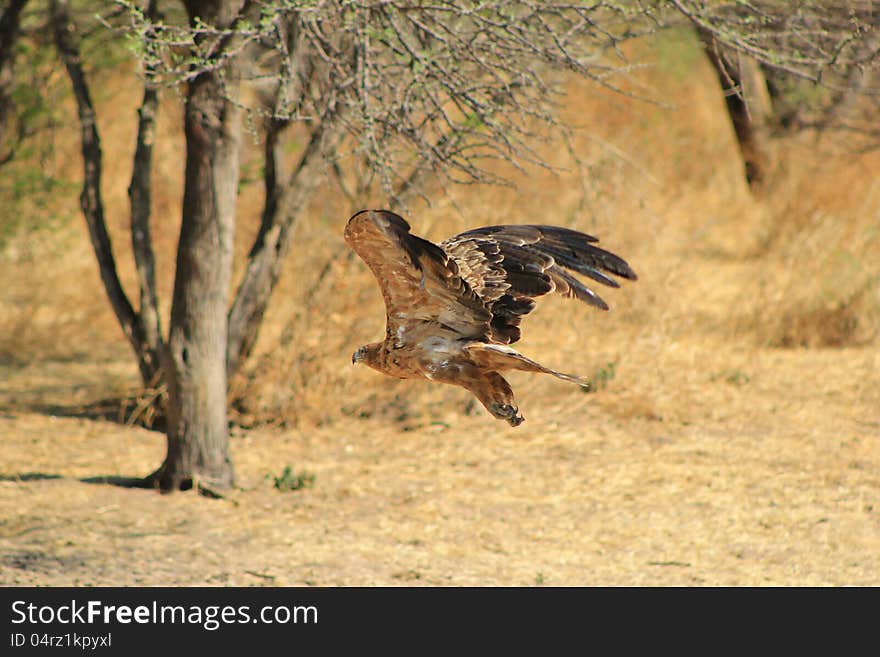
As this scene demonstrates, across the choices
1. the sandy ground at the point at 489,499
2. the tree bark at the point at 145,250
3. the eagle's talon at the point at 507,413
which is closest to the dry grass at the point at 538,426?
the sandy ground at the point at 489,499

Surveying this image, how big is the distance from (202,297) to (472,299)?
330 cm

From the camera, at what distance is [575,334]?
382 inches

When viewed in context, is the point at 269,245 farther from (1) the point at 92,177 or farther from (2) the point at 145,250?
(1) the point at 92,177

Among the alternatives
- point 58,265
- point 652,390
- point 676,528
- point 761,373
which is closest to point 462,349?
point 676,528

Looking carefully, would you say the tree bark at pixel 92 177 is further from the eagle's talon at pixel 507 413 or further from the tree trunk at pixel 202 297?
the eagle's talon at pixel 507 413

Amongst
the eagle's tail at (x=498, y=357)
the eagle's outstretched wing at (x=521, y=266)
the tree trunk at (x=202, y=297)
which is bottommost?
the eagle's tail at (x=498, y=357)

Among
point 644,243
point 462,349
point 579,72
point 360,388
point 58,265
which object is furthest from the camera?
point 58,265

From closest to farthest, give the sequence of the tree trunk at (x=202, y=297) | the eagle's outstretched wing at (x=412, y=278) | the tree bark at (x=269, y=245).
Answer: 1. the eagle's outstretched wing at (x=412, y=278)
2. the tree trunk at (x=202, y=297)
3. the tree bark at (x=269, y=245)

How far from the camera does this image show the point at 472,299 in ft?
13.7

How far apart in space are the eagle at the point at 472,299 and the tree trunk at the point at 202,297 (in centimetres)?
263

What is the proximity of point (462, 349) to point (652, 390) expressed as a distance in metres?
5.47

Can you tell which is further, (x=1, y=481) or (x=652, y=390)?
(x=652, y=390)

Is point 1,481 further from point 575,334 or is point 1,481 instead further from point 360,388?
point 575,334

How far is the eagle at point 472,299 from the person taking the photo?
156 inches
